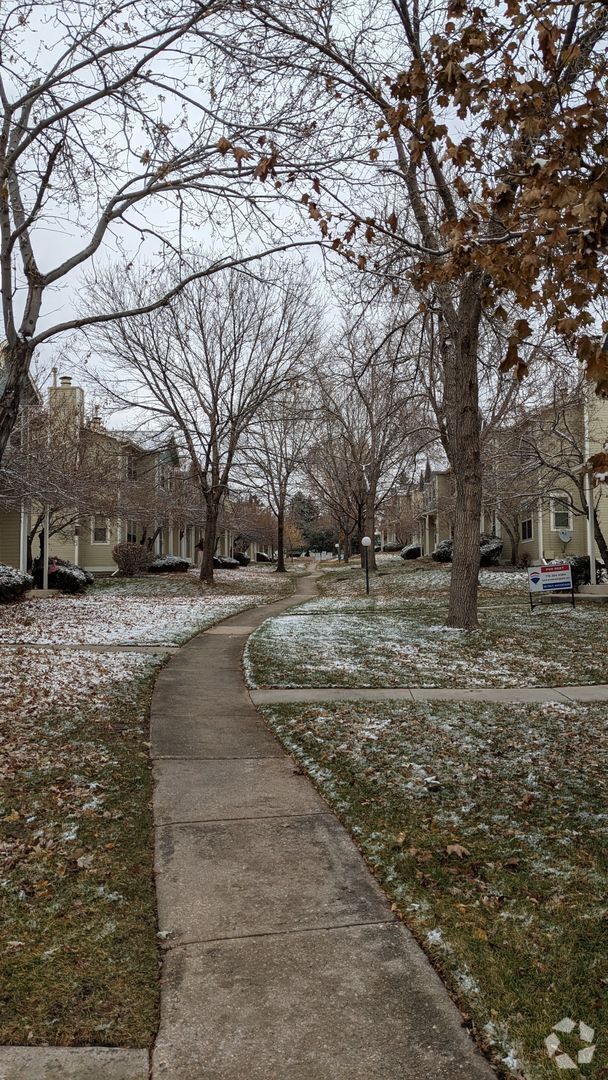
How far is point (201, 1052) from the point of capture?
236 cm

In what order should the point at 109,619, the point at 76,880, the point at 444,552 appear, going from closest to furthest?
the point at 76,880 < the point at 109,619 < the point at 444,552

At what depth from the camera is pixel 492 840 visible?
163 inches

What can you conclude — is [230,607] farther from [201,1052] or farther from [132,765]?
[201,1052]

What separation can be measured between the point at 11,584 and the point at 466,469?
1156cm

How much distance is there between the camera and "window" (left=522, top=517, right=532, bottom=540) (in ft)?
104

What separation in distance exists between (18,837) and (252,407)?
71.3ft

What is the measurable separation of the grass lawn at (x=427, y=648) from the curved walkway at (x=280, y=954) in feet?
13.4

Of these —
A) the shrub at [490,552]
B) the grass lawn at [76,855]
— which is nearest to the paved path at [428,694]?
the grass lawn at [76,855]

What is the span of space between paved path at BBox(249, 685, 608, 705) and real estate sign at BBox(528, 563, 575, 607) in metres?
7.53

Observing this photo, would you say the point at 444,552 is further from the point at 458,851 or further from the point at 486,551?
the point at 458,851

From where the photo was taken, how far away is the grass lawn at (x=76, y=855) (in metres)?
2.61

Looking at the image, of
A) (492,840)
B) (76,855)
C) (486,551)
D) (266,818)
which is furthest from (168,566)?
(492,840)

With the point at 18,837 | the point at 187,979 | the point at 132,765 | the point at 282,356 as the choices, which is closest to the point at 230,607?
the point at 282,356

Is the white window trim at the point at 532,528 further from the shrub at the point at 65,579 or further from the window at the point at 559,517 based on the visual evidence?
the shrub at the point at 65,579
